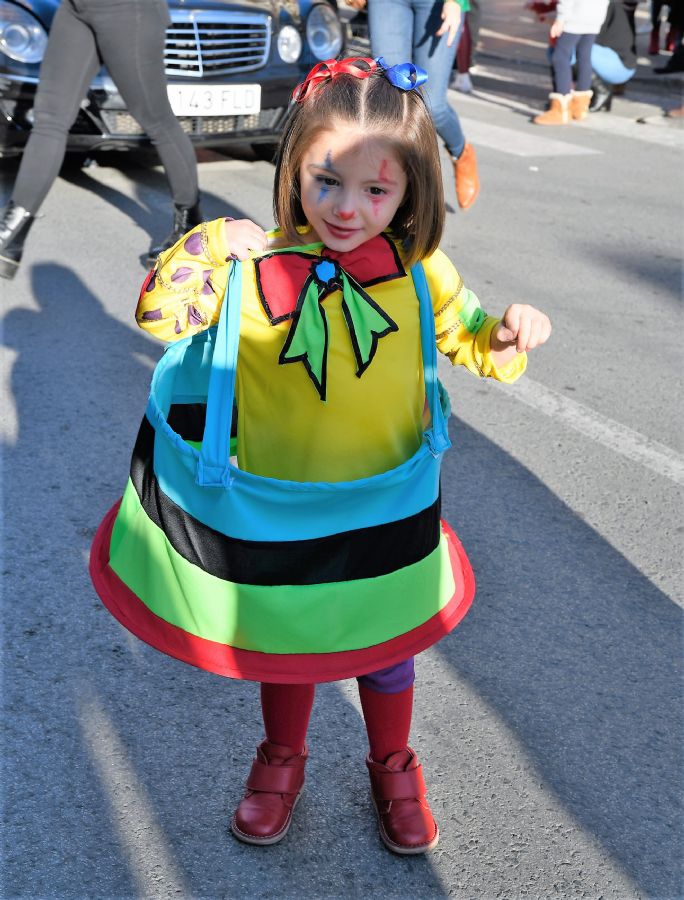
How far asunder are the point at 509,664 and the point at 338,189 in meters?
1.35

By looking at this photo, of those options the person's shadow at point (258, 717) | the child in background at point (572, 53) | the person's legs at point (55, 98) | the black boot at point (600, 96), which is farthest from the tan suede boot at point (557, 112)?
the person's shadow at point (258, 717)

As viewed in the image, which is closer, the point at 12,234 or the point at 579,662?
the point at 579,662

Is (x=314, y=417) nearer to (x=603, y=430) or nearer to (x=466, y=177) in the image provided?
(x=603, y=430)

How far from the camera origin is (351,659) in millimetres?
1767

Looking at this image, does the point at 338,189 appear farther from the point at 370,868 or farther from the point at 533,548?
the point at 533,548

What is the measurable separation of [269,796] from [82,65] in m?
3.54

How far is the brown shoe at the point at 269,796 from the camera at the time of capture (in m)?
2.04

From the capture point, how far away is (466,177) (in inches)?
239

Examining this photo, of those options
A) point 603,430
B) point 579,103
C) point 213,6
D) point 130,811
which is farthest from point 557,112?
point 130,811

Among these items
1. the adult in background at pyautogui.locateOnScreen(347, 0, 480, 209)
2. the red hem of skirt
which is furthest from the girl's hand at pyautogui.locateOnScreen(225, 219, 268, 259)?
the adult in background at pyautogui.locateOnScreen(347, 0, 480, 209)

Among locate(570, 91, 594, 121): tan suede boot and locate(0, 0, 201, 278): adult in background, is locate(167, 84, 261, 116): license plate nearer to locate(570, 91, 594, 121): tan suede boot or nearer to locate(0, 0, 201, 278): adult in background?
locate(0, 0, 201, 278): adult in background

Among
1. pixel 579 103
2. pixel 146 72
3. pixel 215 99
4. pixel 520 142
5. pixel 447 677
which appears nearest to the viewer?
pixel 447 677

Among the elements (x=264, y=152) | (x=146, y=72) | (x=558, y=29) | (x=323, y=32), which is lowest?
(x=264, y=152)

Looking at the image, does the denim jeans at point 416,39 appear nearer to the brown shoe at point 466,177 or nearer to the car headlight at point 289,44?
the brown shoe at point 466,177
